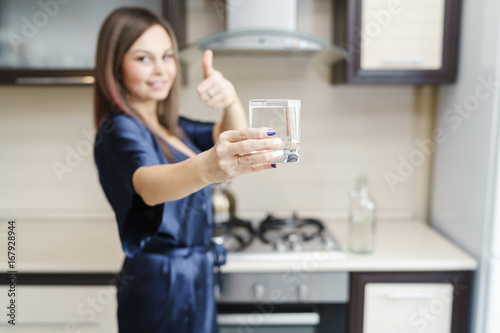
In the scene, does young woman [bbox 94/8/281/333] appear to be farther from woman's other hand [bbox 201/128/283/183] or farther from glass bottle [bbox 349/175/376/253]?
glass bottle [bbox 349/175/376/253]

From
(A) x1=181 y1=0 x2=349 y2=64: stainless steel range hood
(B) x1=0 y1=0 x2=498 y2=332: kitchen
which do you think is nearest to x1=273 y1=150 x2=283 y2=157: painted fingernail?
(A) x1=181 y1=0 x2=349 y2=64: stainless steel range hood

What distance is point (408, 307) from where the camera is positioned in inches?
59.8

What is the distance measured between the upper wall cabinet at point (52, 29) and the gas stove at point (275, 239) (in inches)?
30.9

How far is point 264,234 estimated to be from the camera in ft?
5.73

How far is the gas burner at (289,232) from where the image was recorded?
157 cm

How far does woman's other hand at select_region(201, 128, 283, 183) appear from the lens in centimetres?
45

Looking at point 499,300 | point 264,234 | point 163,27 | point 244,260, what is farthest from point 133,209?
point 499,300

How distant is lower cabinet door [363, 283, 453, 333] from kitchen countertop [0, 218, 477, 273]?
8 centimetres

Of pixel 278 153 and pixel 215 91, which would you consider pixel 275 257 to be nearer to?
pixel 215 91

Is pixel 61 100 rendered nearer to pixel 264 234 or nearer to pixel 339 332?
pixel 264 234

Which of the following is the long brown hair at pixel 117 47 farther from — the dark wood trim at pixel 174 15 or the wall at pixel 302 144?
the wall at pixel 302 144

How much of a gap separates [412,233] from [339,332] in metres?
0.56

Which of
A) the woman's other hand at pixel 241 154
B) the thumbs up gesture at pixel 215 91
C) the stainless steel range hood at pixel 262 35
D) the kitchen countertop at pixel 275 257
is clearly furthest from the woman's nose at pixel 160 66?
the kitchen countertop at pixel 275 257

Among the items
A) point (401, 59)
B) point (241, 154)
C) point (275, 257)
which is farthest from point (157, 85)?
point (401, 59)
